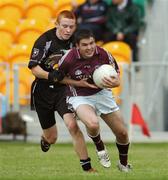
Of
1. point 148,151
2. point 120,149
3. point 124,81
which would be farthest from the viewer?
point 124,81

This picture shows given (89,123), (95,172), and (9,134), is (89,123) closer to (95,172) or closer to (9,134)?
(95,172)

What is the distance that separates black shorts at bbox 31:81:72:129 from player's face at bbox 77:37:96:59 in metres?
1.44

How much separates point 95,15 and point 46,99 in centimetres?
917

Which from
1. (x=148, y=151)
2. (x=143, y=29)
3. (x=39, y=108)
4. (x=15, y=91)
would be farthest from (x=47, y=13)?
(x=39, y=108)

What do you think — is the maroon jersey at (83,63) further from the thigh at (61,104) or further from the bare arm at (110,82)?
the thigh at (61,104)

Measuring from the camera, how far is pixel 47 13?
74.2ft

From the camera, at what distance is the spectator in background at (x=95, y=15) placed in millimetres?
20828

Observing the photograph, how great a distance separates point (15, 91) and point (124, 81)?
8.20ft

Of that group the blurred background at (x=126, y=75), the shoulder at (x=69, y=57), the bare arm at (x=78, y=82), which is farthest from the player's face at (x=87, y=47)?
the blurred background at (x=126, y=75)

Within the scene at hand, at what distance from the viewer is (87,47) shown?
10.3 meters

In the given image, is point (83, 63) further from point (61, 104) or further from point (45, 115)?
point (45, 115)

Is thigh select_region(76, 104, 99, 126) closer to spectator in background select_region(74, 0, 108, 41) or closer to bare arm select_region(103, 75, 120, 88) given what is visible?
bare arm select_region(103, 75, 120, 88)

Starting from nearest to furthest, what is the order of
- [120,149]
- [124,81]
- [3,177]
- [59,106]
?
[3,177] < [120,149] < [59,106] < [124,81]

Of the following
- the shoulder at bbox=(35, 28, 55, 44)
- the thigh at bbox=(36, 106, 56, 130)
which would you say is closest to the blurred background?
the thigh at bbox=(36, 106, 56, 130)
